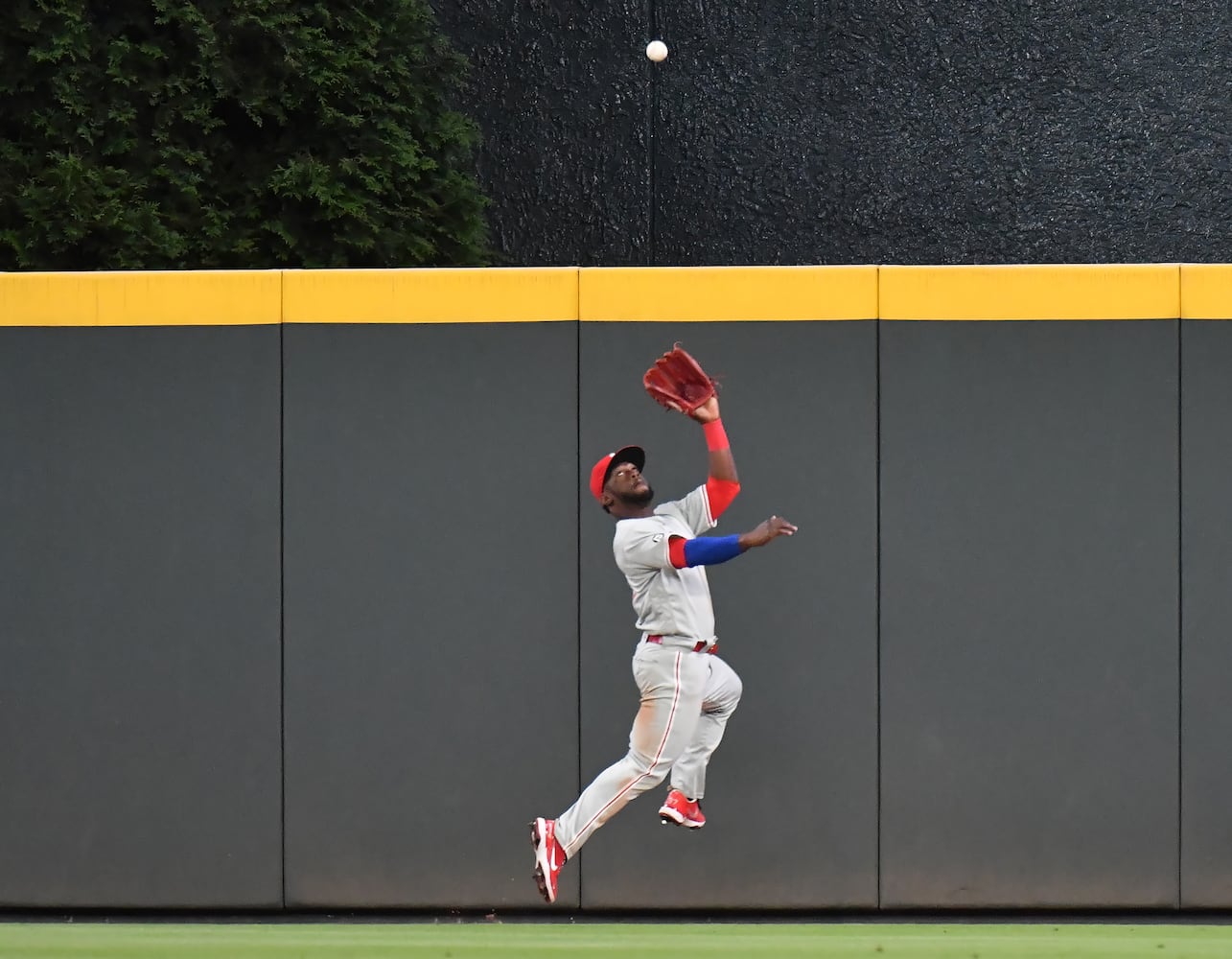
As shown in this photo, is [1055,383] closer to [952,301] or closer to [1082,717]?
[952,301]

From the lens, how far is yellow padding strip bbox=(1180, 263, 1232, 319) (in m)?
6.27

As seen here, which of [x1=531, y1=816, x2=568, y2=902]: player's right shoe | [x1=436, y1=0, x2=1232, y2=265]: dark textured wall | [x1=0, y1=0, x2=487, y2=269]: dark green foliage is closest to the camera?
A: [x1=531, y1=816, x2=568, y2=902]: player's right shoe

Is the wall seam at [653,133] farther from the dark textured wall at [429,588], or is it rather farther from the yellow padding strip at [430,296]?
the dark textured wall at [429,588]

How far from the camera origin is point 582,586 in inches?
251

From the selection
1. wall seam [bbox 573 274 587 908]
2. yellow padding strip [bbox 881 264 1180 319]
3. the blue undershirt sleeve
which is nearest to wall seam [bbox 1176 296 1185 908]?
yellow padding strip [bbox 881 264 1180 319]

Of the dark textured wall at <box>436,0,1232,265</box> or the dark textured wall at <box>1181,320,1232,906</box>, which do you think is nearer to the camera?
the dark textured wall at <box>1181,320,1232,906</box>

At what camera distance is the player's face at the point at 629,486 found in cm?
594

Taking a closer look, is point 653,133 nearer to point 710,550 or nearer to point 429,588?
point 429,588

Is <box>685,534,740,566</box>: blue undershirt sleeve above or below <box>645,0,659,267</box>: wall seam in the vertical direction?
below

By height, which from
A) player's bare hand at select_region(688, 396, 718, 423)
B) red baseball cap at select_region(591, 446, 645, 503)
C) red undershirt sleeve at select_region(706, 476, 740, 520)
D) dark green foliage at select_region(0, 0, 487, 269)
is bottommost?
red undershirt sleeve at select_region(706, 476, 740, 520)
